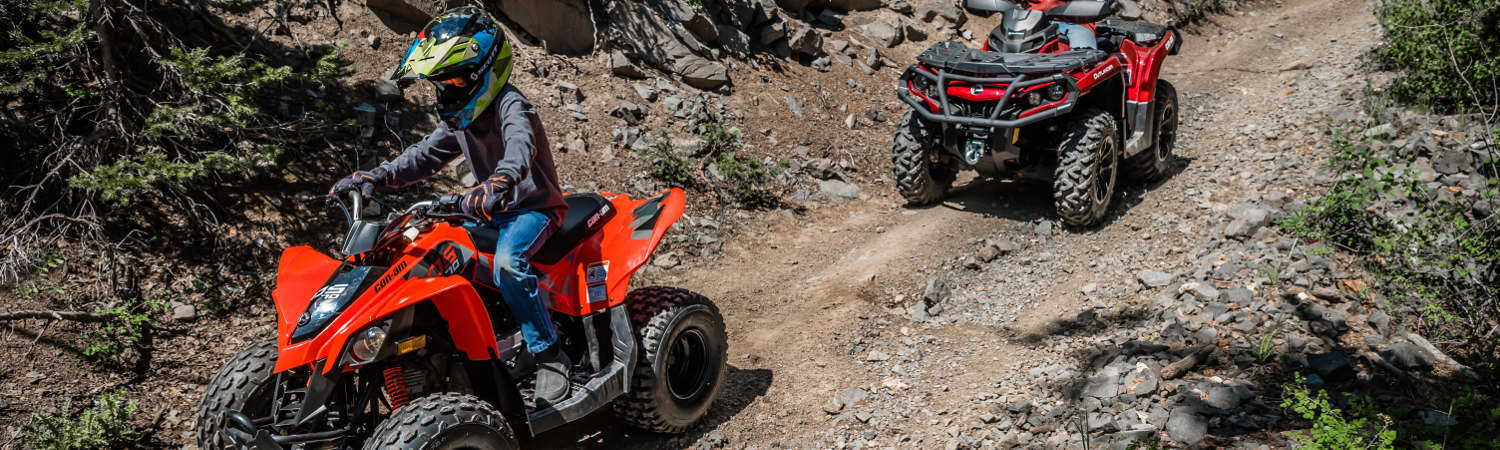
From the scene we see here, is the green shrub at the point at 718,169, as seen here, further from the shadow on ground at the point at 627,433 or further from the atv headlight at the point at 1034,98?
the shadow on ground at the point at 627,433

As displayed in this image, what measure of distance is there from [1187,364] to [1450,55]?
4.51 metres

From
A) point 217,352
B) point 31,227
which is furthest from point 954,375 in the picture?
point 31,227

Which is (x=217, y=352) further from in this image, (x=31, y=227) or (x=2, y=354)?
(x=31, y=227)

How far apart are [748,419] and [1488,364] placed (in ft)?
11.8

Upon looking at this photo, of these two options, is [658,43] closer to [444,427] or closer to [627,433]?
[627,433]

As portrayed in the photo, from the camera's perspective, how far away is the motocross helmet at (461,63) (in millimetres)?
3857

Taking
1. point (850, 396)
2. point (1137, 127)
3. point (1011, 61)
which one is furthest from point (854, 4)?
point (850, 396)

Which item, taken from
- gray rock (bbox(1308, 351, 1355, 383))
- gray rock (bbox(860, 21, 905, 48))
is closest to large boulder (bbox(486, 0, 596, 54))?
gray rock (bbox(860, 21, 905, 48))

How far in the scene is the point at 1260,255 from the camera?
19.5ft

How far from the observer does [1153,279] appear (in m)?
6.08

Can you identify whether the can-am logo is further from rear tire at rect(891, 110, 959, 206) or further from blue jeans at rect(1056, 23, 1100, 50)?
rear tire at rect(891, 110, 959, 206)

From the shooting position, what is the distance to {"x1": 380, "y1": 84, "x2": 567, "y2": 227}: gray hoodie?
400 centimetres

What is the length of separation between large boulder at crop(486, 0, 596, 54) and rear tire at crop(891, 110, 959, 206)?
3.83 metres

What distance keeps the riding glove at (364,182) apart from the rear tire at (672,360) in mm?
1340
